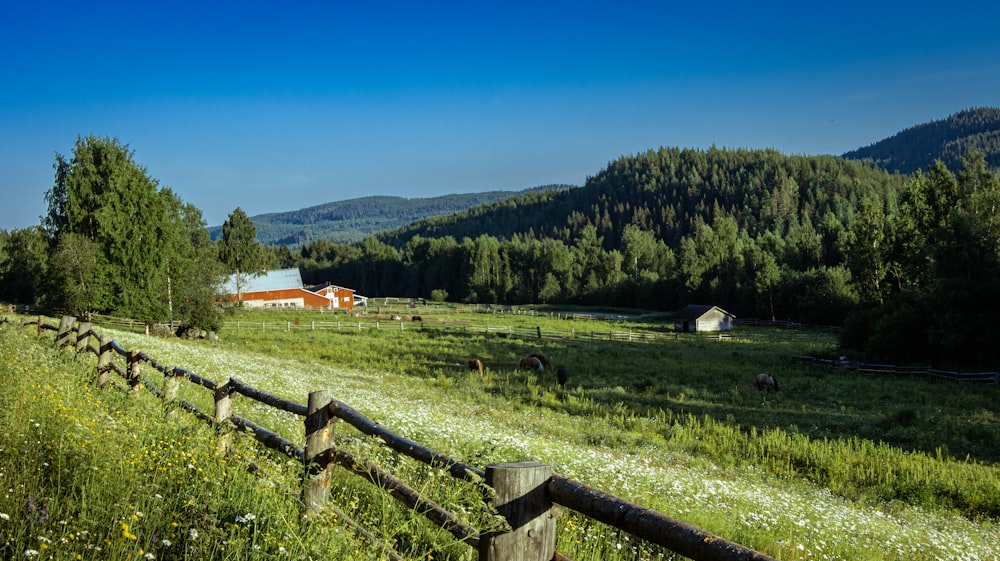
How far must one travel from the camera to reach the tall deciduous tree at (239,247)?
289ft

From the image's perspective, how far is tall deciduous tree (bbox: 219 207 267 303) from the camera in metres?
88.0

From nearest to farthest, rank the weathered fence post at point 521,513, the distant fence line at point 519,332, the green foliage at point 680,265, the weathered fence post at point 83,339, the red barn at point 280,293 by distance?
the weathered fence post at point 521,513
the weathered fence post at point 83,339
the distant fence line at point 519,332
the green foliage at point 680,265
the red barn at point 280,293

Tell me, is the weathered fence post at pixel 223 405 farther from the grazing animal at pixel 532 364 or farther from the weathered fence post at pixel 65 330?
the grazing animal at pixel 532 364

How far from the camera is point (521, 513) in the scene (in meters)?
3.35

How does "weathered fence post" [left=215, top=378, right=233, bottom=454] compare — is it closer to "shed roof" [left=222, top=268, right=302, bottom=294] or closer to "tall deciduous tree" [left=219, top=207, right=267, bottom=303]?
"tall deciduous tree" [left=219, top=207, right=267, bottom=303]

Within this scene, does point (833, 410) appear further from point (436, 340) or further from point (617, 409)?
point (436, 340)

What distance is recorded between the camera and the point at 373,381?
2617 cm

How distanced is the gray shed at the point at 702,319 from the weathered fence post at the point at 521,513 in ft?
251

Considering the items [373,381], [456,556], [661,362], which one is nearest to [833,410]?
[661,362]

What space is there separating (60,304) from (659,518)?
1931 inches

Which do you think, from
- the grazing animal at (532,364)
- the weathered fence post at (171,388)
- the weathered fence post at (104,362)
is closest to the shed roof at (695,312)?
the grazing animal at (532,364)

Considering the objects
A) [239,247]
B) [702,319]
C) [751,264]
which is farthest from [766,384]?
[751,264]

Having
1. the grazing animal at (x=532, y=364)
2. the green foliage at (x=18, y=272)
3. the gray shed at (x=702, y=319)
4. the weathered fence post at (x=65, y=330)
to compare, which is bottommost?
the gray shed at (x=702, y=319)

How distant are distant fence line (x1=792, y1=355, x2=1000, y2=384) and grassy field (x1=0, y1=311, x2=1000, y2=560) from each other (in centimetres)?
211
